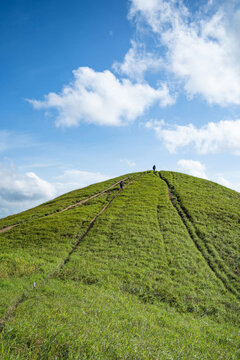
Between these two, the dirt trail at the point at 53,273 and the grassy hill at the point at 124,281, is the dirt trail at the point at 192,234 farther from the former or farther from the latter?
the dirt trail at the point at 53,273

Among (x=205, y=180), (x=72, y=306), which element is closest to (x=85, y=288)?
(x=72, y=306)

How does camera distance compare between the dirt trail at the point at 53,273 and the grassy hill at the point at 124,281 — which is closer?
the grassy hill at the point at 124,281

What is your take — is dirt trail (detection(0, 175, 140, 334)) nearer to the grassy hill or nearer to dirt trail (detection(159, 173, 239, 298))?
the grassy hill

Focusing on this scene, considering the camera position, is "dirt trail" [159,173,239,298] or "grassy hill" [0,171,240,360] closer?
"grassy hill" [0,171,240,360]

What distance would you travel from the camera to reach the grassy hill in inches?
351

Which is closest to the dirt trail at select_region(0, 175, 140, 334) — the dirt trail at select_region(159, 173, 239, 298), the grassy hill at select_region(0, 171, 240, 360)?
the grassy hill at select_region(0, 171, 240, 360)

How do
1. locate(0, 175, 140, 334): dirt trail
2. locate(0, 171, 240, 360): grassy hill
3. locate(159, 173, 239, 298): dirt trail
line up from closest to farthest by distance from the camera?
1. locate(0, 171, 240, 360): grassy hill
2. locate(0, 175, 140, 334): dirt trail
3. locate(159, 173, 239, 298): dirt trail

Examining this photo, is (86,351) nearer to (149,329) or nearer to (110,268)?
(149,329)

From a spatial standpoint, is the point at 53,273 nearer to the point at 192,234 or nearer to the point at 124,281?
the point at 124,281

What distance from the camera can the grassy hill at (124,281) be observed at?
8.92m

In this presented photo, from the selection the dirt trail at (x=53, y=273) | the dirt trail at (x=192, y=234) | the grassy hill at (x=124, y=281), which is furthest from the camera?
the dirt trail at (x=192, y=234)

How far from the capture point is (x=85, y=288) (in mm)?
18125

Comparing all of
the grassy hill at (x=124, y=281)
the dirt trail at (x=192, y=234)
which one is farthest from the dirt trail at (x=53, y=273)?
the dirt trail at (x=192, y=234)

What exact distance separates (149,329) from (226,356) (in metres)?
4.21
